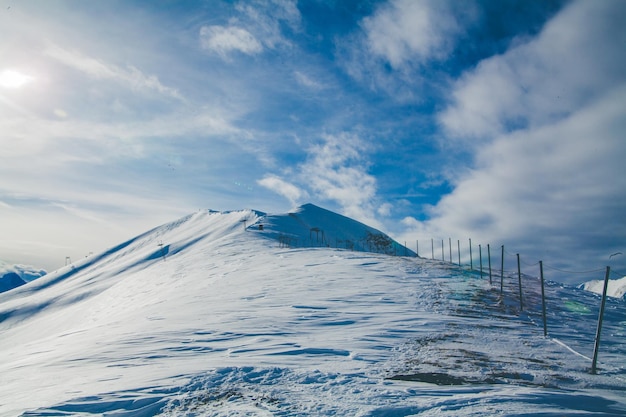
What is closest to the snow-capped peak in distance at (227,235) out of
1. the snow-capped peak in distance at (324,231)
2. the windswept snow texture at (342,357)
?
the snow-capped peak in distance at (324,231)

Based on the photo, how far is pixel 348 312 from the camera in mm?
18922

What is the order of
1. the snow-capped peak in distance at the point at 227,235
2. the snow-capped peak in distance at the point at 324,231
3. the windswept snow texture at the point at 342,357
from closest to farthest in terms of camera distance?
the windswept snow texture at the point at 342,357
the snow-capped peak in distance at the point at 324,231
the snow-capped peak in distance at the point at 227,235

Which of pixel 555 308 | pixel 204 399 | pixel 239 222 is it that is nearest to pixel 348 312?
pixel 204 399

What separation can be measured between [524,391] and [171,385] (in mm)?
8008

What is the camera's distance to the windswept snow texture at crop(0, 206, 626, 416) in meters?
8.30

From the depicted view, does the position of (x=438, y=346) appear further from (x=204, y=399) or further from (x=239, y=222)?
(x=239, y=222)

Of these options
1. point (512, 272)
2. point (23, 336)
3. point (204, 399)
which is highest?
point (512, 272)

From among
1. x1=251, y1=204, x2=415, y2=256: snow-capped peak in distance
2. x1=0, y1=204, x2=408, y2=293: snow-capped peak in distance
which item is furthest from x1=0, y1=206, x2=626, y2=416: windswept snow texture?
x1=251, y1=204, x2=415, y2=256: snow-capped peak in distance

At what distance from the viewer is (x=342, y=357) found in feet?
39.1

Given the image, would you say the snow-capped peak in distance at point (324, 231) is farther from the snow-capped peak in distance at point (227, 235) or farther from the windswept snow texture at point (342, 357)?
the windswept snow texture at point (342, 357)

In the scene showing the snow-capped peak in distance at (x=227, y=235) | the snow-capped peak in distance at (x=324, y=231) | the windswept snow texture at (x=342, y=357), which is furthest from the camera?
the snow-capped peak in distance at (x=227, y=235)

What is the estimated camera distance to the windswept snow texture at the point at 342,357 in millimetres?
8297

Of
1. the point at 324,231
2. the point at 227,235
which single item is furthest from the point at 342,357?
the point at 324,231

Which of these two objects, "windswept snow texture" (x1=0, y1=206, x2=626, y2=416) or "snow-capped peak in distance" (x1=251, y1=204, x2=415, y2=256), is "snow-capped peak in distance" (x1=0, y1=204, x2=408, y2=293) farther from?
"windswept snow texture" (x1=0, y1=206, x2=626, y2=416)
